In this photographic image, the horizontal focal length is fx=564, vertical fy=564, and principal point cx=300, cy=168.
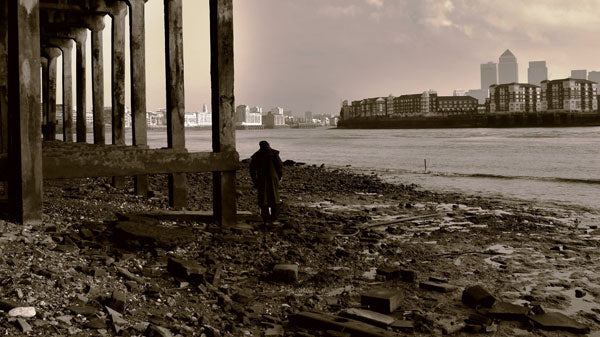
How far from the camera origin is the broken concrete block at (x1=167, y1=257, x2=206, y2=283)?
5688mm

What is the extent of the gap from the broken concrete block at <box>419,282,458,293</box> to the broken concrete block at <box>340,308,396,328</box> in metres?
1.33

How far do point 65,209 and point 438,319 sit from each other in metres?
5.08

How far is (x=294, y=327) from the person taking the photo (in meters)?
5.01

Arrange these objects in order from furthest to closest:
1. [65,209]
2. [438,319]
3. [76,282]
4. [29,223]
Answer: [65,209] → [29,223] → [438,319] → [76,282]

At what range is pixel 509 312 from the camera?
5562 millimetres

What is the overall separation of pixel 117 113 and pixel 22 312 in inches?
330

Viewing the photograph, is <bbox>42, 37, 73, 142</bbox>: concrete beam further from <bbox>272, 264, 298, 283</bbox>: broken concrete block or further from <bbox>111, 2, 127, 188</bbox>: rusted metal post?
<bbox>272, 264, 298, 283</bbox>: broken concrete block

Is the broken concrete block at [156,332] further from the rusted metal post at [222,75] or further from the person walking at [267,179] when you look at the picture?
the person walking at [267,179]

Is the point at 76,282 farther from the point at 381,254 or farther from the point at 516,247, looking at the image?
the point at 516,247

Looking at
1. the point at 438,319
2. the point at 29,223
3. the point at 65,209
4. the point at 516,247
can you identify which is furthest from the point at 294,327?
the point at 516,247

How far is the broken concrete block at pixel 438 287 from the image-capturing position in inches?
251

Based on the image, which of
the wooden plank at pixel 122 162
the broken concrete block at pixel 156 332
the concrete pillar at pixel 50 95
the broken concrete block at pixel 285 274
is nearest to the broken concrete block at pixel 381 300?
the broken concrete block at pixel 285 274

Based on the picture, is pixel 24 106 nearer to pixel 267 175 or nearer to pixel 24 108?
pixel 24 108

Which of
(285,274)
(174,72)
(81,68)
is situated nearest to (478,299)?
(285,274)
